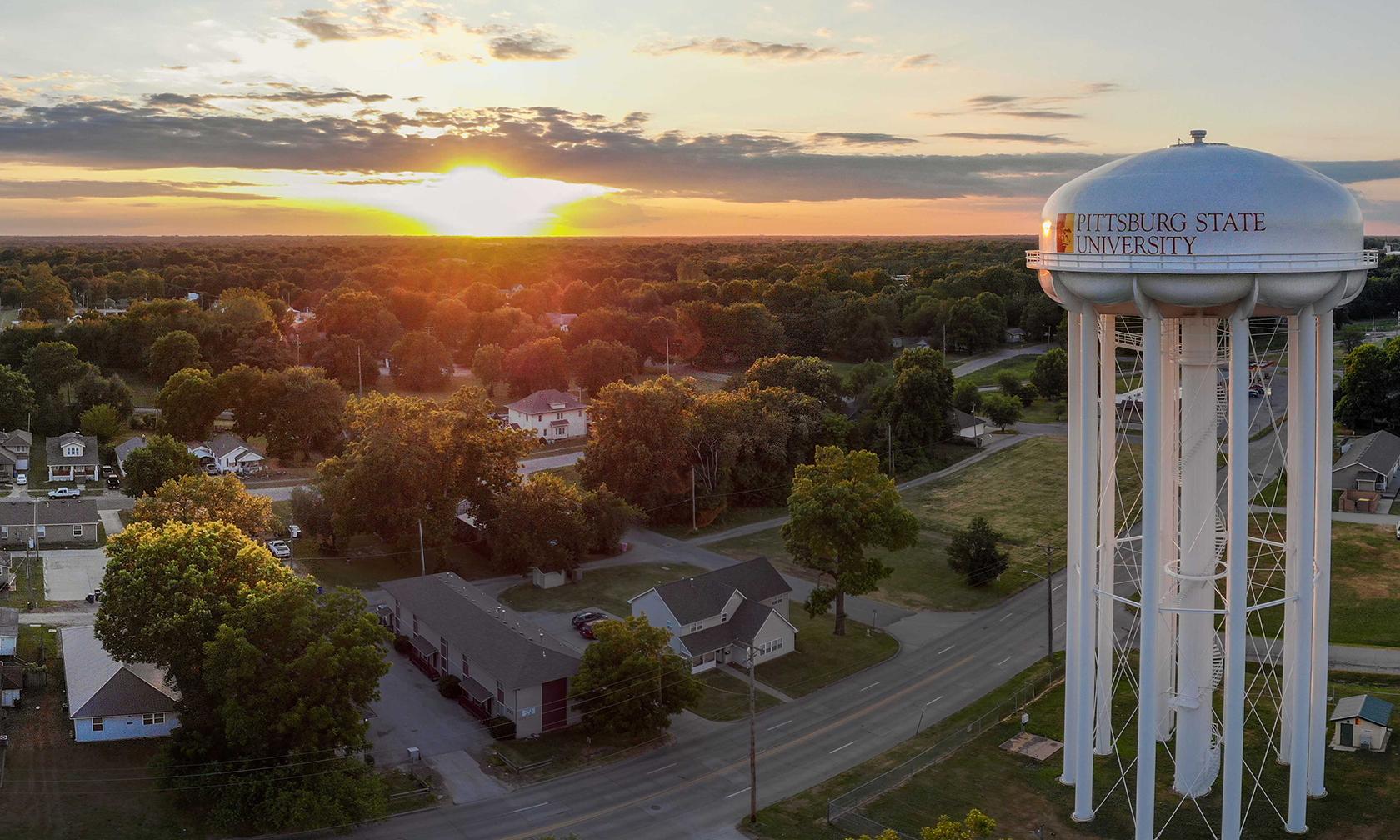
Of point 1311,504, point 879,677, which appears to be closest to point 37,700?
point 879,677

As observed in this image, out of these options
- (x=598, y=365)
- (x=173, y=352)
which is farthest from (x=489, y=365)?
(x=173, y=352)

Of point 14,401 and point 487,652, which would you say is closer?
point 487,652

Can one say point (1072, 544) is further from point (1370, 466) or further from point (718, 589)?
point (1370, 466)

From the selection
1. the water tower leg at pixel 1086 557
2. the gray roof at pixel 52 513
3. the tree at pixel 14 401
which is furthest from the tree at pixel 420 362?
the water tower leg at pixel 1086 557

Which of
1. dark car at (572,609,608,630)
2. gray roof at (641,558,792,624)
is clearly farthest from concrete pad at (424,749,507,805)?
dark car at (572,609,608,630)

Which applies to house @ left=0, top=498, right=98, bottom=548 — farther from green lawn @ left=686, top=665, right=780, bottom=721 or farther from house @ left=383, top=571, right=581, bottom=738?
green lawn @ left=686, top=665, right=780, bottom=721

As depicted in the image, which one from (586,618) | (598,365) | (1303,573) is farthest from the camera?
(598,365)
